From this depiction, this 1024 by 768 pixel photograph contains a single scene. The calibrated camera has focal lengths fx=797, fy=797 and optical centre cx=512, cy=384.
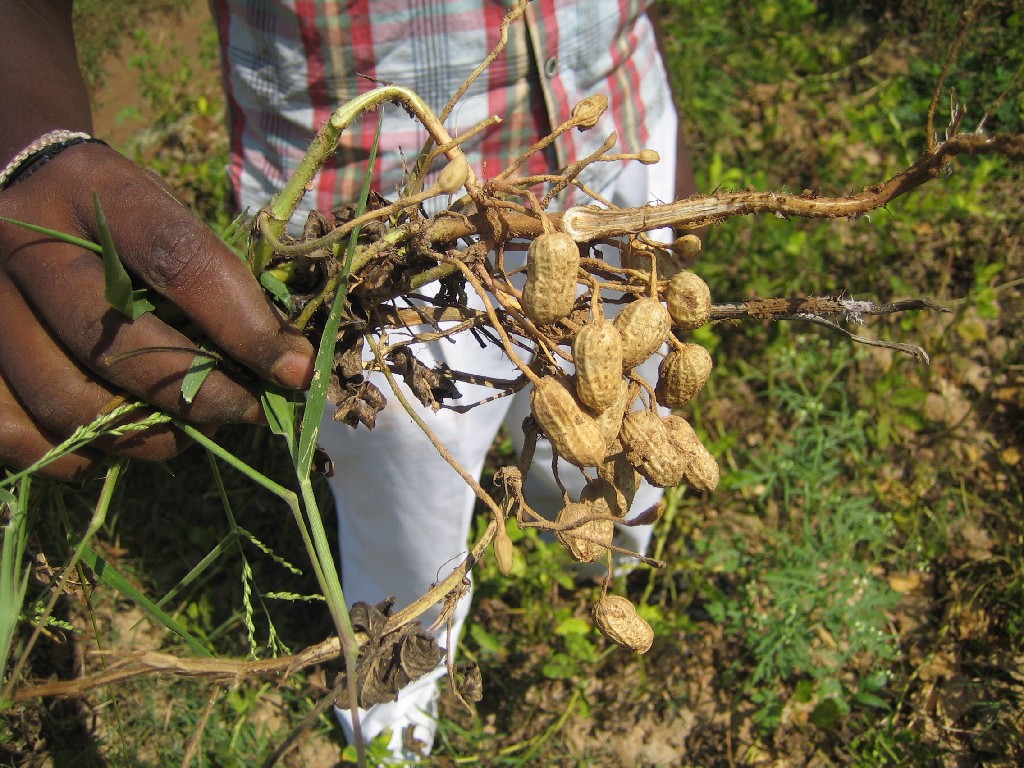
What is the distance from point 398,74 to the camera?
1568 mm

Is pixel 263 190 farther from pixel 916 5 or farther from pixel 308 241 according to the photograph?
pixel 916 5

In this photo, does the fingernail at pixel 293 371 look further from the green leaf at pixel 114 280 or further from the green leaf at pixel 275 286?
the green leaf at pixel 114 280

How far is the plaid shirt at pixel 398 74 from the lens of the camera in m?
1.52

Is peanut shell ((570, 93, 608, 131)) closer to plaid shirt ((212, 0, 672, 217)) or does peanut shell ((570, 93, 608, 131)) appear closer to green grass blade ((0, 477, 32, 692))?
plaid shirt ((212, 0, 672, 217))

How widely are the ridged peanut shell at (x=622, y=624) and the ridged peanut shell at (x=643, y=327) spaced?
0.40 meters

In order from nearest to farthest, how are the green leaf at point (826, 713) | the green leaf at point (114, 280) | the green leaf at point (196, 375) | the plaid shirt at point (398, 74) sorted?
1. the green leaf at point (114, 280)
2. the green leaf at point (196, 375)
3. the plaid shirt at point (398, 74)
4. the green leaf at point (826, 713)

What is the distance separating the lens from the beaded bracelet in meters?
1.24

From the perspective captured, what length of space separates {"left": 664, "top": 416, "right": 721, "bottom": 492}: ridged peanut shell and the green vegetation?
1.24m

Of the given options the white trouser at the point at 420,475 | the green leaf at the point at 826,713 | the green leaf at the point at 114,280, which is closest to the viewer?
the green leaf at the point at 114,280

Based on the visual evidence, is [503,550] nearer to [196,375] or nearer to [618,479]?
[618,479]

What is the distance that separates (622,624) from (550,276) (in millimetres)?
559

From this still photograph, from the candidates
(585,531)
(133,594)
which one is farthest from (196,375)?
(585,531)

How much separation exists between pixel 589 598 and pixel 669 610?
275 millimetres

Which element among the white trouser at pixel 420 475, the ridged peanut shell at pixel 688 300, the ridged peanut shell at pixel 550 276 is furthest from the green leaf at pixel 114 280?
the ridged peanut shell at pixel 688 300
